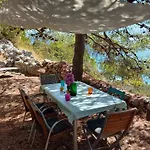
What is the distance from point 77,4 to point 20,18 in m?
1.13

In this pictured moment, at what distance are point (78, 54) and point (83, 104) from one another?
98.4 inches

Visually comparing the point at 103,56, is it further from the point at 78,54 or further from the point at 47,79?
the point at 47,79

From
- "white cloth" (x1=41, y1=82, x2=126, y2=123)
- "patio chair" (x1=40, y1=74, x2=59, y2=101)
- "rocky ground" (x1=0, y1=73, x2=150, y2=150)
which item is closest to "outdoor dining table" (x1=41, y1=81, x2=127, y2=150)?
"white cloth" (x1=41, y1=82, x2=126, y2=123)

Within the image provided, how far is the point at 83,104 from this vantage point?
2.86 metres

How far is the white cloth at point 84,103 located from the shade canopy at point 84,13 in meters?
0.91

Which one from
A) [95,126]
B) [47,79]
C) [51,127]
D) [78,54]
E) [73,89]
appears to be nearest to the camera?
[51,127]

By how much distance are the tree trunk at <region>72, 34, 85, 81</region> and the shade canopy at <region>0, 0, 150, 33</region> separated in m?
1.98

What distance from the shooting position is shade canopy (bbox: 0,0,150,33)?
106 inches

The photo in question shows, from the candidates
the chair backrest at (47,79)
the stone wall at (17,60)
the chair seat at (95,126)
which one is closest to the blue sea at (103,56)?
the stone wall at (17,60)

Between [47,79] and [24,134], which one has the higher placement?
[47,79]

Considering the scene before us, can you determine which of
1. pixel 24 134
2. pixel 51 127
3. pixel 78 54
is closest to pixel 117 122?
pixel 51 127

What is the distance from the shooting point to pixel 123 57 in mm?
5820

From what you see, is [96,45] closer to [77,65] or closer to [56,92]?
[77,65]

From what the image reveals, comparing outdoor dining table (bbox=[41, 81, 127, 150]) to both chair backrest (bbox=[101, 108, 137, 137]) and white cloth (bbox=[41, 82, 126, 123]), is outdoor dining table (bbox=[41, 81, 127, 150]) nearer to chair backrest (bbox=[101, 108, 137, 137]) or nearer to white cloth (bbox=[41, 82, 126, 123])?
white cloth (bbox=[41, 82, 126, 123])
